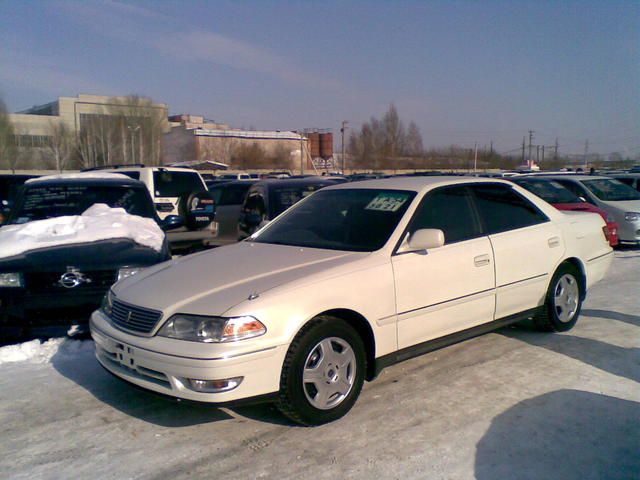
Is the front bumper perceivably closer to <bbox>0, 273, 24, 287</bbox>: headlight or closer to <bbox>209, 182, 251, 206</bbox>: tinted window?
<bbox>0, 273, 24, 287</bbox>: headlight

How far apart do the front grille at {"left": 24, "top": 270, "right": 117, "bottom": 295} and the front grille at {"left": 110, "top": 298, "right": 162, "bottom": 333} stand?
1.23m

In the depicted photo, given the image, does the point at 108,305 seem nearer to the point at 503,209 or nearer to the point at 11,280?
the point at 11,280

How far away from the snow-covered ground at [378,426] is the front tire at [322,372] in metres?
0.13

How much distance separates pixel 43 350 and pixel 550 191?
9.76 meters

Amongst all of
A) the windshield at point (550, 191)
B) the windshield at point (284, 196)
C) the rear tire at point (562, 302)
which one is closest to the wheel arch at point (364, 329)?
the rear tire at point (562, 302)

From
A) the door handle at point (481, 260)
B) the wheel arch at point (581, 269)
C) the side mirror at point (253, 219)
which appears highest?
the side mirror at point (253, 219)

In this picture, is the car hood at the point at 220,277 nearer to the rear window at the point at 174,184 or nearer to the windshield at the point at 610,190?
the rear window at the point at 174,184

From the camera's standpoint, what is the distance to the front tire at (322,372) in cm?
336

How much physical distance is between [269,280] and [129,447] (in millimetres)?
1328

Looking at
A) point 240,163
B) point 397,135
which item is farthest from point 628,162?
point 240,163

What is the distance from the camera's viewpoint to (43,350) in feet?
16.0

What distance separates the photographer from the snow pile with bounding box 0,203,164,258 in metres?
5.22

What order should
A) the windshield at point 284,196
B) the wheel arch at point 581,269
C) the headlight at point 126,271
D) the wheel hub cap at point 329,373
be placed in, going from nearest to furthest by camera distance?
the wheel hub cap at point 329,373, the headlight at point 126,271, the wheel arch at point 581,269, the windshield at point 284,196

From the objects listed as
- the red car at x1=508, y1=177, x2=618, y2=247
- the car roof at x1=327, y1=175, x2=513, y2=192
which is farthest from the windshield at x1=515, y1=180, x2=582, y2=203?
the car roof at x1=327, y1=175, x2=513, y2=192
